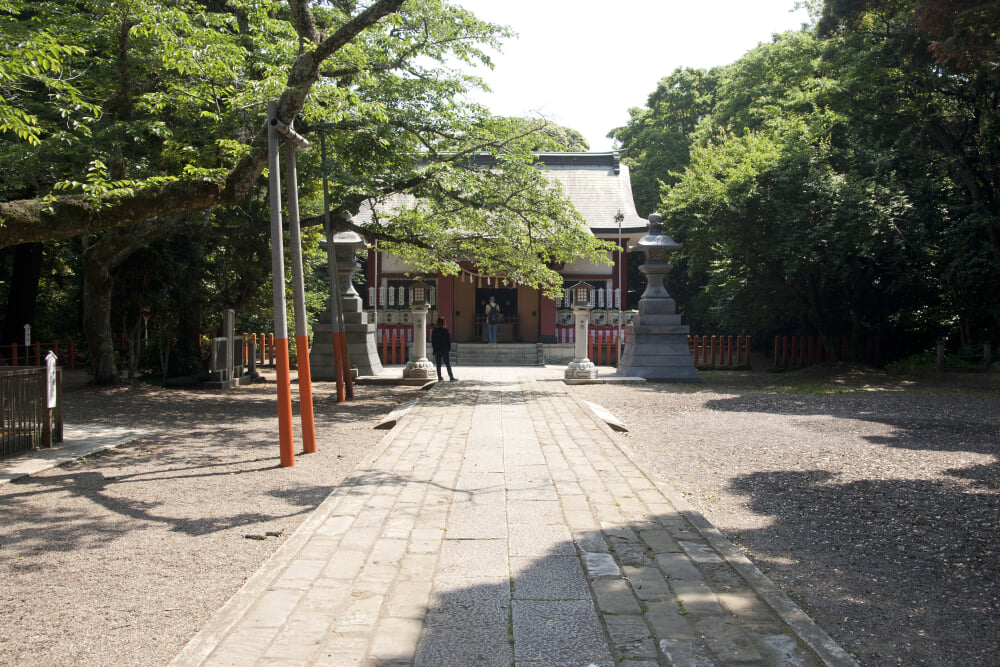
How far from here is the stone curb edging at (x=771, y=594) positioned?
3.00m

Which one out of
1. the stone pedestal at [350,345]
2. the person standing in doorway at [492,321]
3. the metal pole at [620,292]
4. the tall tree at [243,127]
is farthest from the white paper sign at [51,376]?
the metal pole at [620,292]

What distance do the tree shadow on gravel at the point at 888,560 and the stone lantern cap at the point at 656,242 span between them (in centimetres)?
1085

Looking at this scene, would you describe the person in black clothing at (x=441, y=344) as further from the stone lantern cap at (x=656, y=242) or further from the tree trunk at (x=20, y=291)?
the tree trunk at (x=20, y=291)

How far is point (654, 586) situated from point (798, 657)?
2.95ft

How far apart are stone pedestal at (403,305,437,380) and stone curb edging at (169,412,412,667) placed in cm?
1058

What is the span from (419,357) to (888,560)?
42.1 feet

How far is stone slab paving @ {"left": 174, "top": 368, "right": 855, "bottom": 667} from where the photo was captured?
3.05 meters

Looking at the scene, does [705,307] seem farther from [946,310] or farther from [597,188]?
[946,310]

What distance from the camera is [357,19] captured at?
7848mm

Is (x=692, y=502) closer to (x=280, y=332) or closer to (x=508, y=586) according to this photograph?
(x=508, y=586)

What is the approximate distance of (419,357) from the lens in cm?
1645

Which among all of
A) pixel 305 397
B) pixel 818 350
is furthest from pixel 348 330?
pixel 818 350

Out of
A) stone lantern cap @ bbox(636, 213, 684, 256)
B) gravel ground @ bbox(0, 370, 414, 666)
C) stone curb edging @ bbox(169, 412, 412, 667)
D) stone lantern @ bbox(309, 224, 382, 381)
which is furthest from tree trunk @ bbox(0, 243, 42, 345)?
stone curb edging @ bbox(169, 412, 412, 667)

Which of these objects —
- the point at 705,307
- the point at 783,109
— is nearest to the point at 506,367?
the point at 705,307
